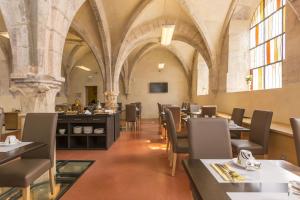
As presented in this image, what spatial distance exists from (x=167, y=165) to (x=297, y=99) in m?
2.47

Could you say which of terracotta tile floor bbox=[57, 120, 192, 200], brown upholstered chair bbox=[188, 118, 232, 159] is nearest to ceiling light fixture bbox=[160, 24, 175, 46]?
terracotta tile floor bbox=[57, 120, 192, 200]

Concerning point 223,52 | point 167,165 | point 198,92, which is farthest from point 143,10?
point 198,92

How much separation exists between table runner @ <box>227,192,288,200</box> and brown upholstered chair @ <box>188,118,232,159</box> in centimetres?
102

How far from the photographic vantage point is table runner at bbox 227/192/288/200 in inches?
45.4

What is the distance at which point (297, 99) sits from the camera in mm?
4055

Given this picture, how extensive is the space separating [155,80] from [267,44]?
29.2 ft

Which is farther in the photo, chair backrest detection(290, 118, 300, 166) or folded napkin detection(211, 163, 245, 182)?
chair backrest detection(290, 118, 300, 166)

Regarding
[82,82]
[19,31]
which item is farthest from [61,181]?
[82,82]

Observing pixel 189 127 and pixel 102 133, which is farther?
pixel 102 133

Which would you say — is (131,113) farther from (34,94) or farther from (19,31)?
(19,31)

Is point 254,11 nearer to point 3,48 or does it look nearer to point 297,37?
point 297,37

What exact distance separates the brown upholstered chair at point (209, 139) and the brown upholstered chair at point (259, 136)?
1262 mm

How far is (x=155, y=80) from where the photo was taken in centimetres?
1488

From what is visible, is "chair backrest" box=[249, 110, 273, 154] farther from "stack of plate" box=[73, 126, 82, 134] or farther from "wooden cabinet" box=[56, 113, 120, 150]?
"stack of plate" box=[73, 126, 82, 134]
